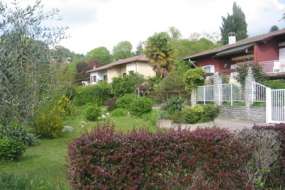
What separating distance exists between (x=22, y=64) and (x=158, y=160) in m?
2.78

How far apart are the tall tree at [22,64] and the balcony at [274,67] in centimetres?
2351

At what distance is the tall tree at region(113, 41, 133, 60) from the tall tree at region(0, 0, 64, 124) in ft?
263

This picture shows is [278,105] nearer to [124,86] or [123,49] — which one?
[124,86]

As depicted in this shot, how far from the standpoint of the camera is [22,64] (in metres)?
6.54

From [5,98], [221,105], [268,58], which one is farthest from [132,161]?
[268,58]

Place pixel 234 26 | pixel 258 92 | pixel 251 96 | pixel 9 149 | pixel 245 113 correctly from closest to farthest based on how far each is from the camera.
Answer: pixel 9 149 → pixel 258 92 → pixel 251 96 → pixel 245 113 → pixel 234 26

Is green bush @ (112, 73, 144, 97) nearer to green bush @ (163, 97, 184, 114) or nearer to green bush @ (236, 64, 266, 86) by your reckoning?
green bush @ (163, 97, 184, 114)

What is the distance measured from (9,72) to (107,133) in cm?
193

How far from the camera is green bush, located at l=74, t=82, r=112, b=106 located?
37594 mm

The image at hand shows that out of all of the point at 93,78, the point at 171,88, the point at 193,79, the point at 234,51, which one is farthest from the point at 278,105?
the point at 93,78

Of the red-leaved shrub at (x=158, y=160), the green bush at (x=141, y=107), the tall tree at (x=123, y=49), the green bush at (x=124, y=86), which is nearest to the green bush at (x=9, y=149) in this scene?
the red-leaved shrub at (x=158, y=160)

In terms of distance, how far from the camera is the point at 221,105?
2447cm

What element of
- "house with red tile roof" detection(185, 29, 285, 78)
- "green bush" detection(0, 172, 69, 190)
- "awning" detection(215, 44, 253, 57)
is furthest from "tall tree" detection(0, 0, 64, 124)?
"awning" detection(215, 44, 253, 57)

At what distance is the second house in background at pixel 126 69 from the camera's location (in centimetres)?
4884
